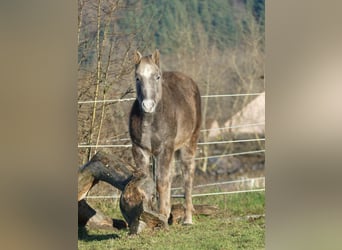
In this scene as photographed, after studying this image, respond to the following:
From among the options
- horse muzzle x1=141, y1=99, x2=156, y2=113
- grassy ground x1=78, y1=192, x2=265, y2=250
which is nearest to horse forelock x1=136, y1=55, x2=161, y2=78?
horse muzzle x1=141, y1=99, x2=156, y2=113

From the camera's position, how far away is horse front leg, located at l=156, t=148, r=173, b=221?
20.9 feet

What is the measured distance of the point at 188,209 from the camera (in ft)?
21.0

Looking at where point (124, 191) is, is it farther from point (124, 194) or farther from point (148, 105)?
point (148, 105)

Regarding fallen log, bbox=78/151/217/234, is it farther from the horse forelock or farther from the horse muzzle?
the horse forelock

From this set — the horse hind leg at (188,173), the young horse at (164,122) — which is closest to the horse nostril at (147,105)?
the young horse at (164,122)

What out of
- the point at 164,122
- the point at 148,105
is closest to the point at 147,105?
the point at 148,105

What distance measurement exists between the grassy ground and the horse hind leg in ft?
0.22

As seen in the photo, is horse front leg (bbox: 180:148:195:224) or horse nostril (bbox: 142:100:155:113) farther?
horse front leg (bbox: 180:148:195:224)

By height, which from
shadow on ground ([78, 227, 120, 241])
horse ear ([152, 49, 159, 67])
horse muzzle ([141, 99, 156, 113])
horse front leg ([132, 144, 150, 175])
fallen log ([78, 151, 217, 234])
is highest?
horse ear ([152, 49, 159, 67])
